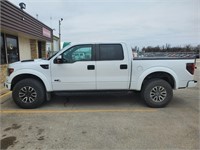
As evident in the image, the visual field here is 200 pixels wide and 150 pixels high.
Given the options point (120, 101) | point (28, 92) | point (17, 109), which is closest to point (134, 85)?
point (120, 101)

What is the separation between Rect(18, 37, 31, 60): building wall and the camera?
12341mm

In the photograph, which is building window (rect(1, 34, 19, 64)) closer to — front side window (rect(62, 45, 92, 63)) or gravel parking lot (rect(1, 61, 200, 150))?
gravel parking lot (rect(1, 61, 200, 150))

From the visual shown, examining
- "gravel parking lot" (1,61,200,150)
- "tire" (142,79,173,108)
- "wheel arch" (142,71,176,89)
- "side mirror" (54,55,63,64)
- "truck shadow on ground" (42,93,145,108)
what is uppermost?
"side mirror" (54,55,63,64)

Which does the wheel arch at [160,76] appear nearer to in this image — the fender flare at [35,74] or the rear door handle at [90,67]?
the rear door handle at [90,67]

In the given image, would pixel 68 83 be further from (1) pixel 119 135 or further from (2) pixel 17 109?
(1) pixel 119 135

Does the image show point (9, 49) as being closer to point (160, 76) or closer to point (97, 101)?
point (97, 101)

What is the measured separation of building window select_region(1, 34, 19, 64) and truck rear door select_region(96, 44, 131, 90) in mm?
6836

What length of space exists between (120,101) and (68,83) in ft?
5.89

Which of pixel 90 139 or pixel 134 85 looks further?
pixel 134 85

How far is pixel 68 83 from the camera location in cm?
505

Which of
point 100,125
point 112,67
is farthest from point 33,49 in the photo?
point 100,125

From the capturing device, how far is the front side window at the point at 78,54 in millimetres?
5012

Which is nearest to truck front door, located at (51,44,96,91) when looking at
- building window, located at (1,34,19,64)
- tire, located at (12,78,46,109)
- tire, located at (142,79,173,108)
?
tire, located at (12,78,46,109)

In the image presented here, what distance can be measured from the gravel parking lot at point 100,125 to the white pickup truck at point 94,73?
467 mm
